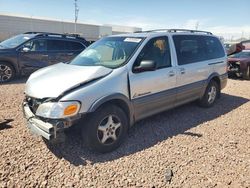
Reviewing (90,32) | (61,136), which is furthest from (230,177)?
(90,32)

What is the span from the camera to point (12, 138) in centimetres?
388

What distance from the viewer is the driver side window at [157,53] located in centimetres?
405

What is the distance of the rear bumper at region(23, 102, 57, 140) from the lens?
303 centimetres

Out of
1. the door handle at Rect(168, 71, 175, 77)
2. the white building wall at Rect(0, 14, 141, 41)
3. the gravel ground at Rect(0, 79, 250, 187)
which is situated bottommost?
the white building wall at Rect(0, 14, 141, 41)

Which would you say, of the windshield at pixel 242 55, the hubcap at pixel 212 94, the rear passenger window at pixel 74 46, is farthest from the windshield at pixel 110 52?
the windshield at pixel 242 55

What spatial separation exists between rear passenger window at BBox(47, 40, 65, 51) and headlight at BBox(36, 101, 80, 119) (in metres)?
6.72

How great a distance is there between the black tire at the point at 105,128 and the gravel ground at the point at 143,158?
0.49ft

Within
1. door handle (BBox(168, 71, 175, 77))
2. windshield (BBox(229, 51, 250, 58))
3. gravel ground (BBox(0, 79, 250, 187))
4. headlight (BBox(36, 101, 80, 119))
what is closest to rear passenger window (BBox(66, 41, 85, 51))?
gravel ground (BBox(0, 79, 250, 187))

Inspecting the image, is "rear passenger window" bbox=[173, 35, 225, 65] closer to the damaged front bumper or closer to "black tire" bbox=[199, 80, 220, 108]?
"black tire" bbox=[199, 80, 220, 108]

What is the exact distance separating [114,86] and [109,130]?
0.68m

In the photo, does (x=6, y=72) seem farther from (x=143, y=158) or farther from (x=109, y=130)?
(x=143, y=158)

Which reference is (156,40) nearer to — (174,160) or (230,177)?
(174,160)

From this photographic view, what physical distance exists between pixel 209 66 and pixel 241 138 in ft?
6.67

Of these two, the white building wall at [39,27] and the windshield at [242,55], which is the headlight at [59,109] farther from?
the white building wall at [39,27]
